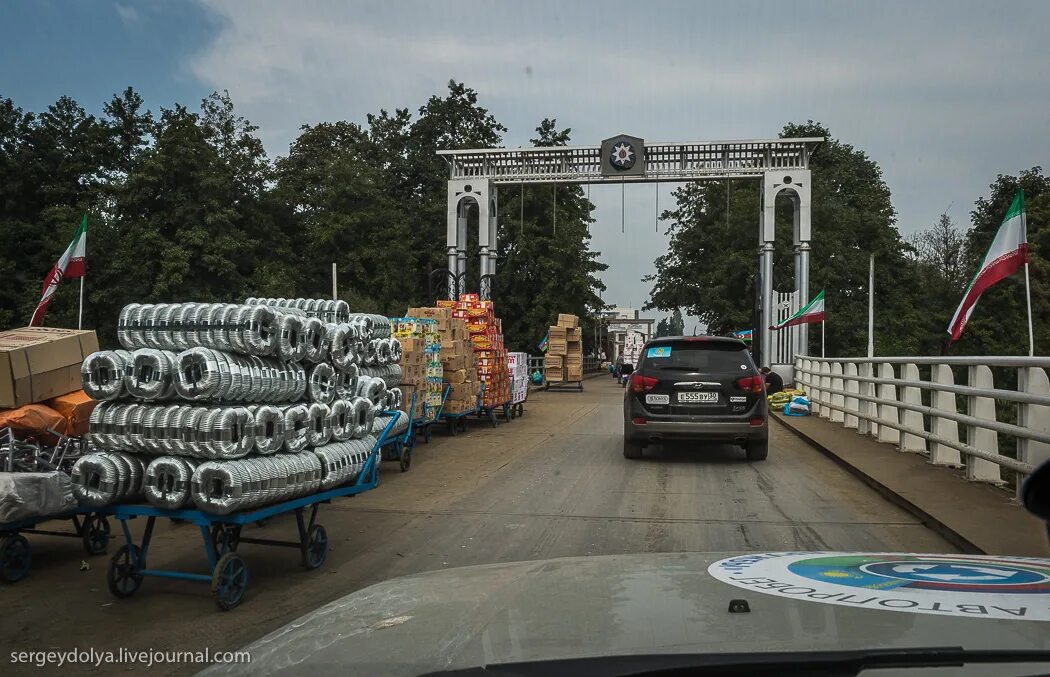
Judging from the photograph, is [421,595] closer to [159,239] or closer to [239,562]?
[239,562]

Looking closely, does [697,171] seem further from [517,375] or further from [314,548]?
[314,548]

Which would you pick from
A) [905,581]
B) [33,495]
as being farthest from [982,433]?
[33,495]

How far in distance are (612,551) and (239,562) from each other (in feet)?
9.16

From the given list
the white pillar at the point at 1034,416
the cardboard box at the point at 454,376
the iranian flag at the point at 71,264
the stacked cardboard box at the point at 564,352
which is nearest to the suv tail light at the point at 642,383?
the cardboard box at the point at 454,376

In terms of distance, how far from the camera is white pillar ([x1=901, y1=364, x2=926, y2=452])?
39.3ft

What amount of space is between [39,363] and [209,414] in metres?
4.44

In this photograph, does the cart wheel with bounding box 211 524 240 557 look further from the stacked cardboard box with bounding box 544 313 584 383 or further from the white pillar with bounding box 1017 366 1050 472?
the stacked cardboard box with bounding box 544 313 584 383

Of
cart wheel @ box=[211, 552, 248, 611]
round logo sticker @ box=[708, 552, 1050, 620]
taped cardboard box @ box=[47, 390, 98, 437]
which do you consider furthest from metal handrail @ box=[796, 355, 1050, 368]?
taped cardboard box @ box=[47, 390, 98, 437]

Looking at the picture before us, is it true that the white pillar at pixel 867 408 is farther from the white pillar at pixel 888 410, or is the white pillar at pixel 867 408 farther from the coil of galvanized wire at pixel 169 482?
the coil of galvanized wire at pixel 169 482

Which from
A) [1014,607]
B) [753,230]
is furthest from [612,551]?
[753,230]

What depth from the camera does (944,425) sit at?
1062cm

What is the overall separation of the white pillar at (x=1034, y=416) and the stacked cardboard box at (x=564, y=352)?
1112 inches

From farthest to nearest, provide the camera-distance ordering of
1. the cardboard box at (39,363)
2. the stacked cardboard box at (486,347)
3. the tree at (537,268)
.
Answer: the tree at (537,268), the stacked cardboard box at (486,347), the cardboard box at (39,363)

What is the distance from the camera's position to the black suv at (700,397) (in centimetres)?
1224
